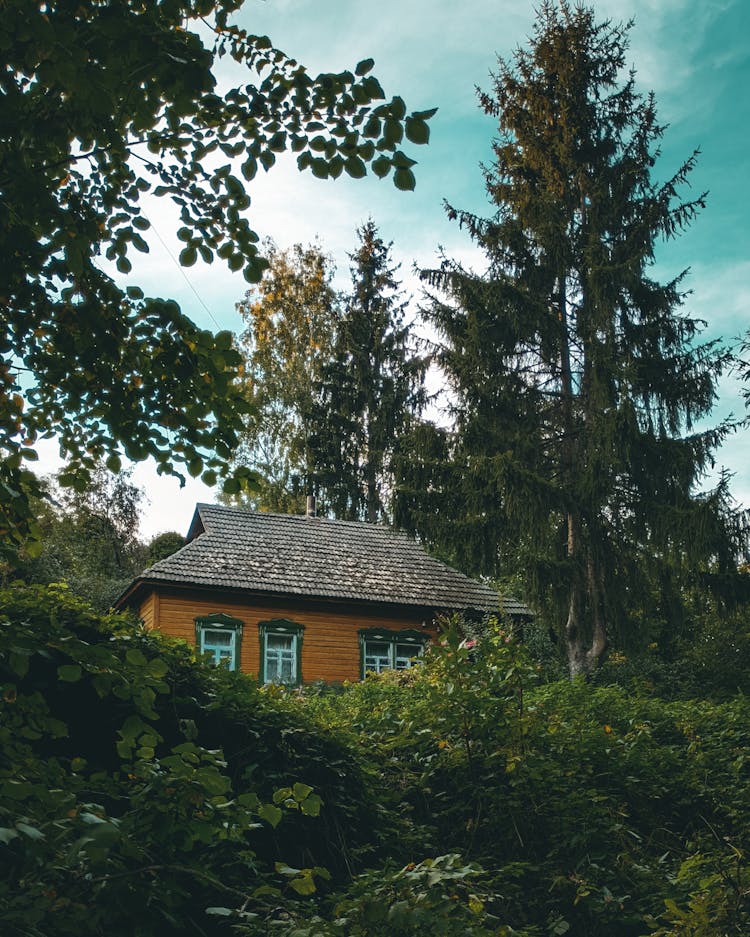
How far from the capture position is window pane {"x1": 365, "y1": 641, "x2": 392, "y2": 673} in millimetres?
21656

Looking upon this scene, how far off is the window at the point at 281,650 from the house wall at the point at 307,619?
0.42ft

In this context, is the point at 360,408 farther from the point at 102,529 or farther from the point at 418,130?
the point at 418,130

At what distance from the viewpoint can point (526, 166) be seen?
2162cm

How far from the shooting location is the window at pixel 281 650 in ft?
68.5

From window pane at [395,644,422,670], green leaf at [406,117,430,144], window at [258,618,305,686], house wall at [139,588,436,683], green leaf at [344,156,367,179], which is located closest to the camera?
green leaf at [406,117,430,144]

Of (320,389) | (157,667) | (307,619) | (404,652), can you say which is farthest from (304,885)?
(320,389)

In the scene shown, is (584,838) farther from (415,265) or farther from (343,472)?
(343,472)

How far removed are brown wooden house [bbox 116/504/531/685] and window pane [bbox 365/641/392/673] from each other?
0.9 inches

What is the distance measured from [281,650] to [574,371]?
936cm

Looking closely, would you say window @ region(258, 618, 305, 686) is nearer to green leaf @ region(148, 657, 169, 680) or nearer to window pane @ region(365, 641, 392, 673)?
window pane @ region(365, 641, 392, 673)

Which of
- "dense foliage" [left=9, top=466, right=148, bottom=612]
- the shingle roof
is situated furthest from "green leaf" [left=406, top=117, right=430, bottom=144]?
"dense foliage" [left=9, top=466, right=148, bottom=612]

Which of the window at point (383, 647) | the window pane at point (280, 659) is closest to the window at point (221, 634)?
the window pane at point (280, 659)

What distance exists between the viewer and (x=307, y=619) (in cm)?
2131

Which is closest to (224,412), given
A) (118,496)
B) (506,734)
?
(506,734)
